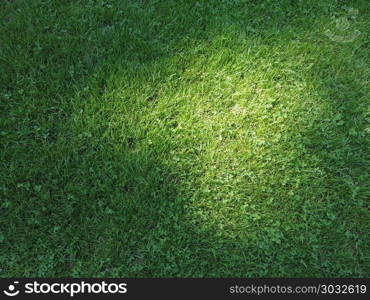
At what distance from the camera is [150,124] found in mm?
3303

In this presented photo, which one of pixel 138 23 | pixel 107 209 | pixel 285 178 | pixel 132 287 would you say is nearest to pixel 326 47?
pixel 285 178

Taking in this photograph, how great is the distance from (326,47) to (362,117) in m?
→ 0.76

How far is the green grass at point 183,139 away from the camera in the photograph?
2830 millimetres

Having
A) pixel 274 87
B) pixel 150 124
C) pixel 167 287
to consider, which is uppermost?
pixel 274 87

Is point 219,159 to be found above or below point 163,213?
above

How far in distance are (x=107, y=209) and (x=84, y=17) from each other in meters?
1.85

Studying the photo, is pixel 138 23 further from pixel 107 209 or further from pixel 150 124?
pixel 107 209

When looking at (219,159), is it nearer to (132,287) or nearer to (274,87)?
(274,87)

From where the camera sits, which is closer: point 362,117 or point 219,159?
point 219,159

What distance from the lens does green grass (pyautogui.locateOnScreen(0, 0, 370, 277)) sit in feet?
9.29

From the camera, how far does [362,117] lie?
346 cm

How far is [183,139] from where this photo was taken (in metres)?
3.25

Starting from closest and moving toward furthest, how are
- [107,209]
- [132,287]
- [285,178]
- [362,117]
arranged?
[132,287] < [107,209] < [285,178] < [362,117]

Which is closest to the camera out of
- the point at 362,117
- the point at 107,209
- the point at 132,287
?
the point at 132,287
